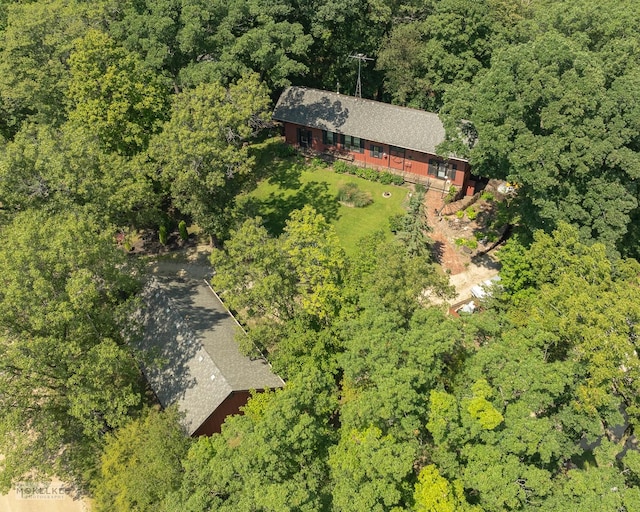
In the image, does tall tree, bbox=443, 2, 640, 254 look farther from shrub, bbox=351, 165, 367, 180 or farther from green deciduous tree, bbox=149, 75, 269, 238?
green deciduous tree, bbox=149, 75, 269, 238

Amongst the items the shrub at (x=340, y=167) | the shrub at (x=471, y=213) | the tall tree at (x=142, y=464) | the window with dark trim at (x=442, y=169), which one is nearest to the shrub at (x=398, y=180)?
the window with dark trim at (x=442, y=169)

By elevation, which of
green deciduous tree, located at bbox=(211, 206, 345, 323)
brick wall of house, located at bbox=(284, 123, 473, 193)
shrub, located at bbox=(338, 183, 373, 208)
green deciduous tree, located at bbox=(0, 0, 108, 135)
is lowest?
shrub, located at bbox=(338, 183, 373, 208)

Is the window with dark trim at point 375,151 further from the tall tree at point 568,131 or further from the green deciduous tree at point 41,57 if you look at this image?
the green deciduous tree at point 41,57

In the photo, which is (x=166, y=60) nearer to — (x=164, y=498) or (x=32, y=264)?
(x=32, y=264)

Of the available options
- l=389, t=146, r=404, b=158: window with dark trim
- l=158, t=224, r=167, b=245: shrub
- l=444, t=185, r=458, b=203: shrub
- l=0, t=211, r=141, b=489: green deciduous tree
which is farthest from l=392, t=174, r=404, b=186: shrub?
l=0, t=211, r=141, b=489: green deciduous tree

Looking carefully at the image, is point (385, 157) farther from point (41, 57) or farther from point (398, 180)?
point (41, 57)

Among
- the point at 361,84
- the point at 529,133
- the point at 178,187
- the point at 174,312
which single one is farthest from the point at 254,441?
the point at 361,84

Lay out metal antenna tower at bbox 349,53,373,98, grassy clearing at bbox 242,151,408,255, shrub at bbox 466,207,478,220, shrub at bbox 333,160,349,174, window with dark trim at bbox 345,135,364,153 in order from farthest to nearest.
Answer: metal antenna tower at bbox 349,53,373,98 < shrub at bbox 333,160,349,174 < window with dark trim at bbox 345,135,364,153 < shrub at bbox 466,207,478,220 < grassy clearing at bbox 242,151,408,255
